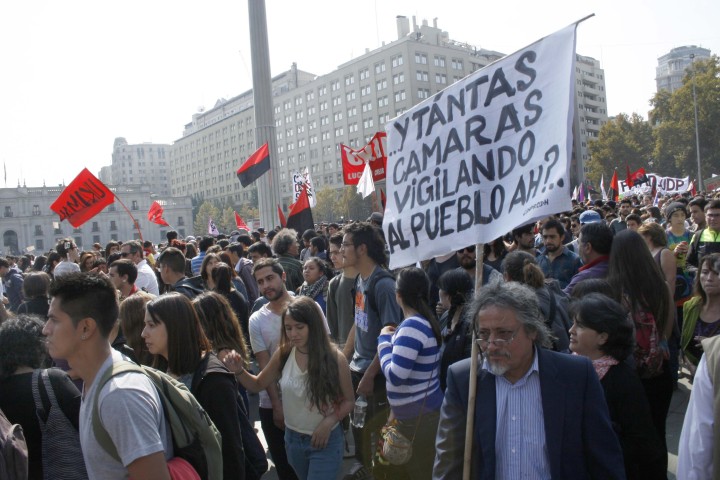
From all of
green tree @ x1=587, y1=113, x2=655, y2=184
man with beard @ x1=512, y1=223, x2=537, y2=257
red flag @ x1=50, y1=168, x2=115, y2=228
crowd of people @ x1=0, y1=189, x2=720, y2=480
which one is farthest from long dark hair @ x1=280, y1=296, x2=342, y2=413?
green tree @ x1=587, y1=113, x2=655, y2=184

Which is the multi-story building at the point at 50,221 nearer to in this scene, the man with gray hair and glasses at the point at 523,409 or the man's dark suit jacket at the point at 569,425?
the man with gray hair and glasses at the point at 523,409

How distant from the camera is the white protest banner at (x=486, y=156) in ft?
9.24

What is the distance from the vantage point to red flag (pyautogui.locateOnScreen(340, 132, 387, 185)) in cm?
1190

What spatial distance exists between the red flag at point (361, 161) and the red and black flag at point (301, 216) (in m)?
1.42

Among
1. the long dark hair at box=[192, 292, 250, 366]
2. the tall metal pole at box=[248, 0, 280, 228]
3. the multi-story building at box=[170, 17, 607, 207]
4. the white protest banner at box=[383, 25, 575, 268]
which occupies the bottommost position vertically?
the long dark hair at box=[192, 292, 250, 366]

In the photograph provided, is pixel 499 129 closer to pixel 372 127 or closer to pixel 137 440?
pixel 137 440

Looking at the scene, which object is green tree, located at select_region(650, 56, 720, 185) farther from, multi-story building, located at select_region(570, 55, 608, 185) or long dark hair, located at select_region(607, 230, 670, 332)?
long dark hair, located at select_region(607, 230, 670, 332)

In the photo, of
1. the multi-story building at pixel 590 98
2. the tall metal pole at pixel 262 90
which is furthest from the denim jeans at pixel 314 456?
the multi-story building at pixel 590 98

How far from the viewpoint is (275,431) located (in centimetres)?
446

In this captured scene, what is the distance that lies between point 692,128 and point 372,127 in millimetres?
43693

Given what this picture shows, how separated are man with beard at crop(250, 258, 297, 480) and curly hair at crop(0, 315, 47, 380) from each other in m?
1.54

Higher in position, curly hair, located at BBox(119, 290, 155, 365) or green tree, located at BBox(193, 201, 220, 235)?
green tree, located at BBox(193, 201, 220, 235)

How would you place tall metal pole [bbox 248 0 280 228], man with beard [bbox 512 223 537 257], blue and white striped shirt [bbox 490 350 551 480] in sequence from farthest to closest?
tall metal pole [bbox 248 0 280 228] < man with beard [bbox 512 223 537 257] < blue and white striped shirt [bbox 490 350 551 480]

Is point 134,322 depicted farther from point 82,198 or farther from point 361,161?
point 361,161
